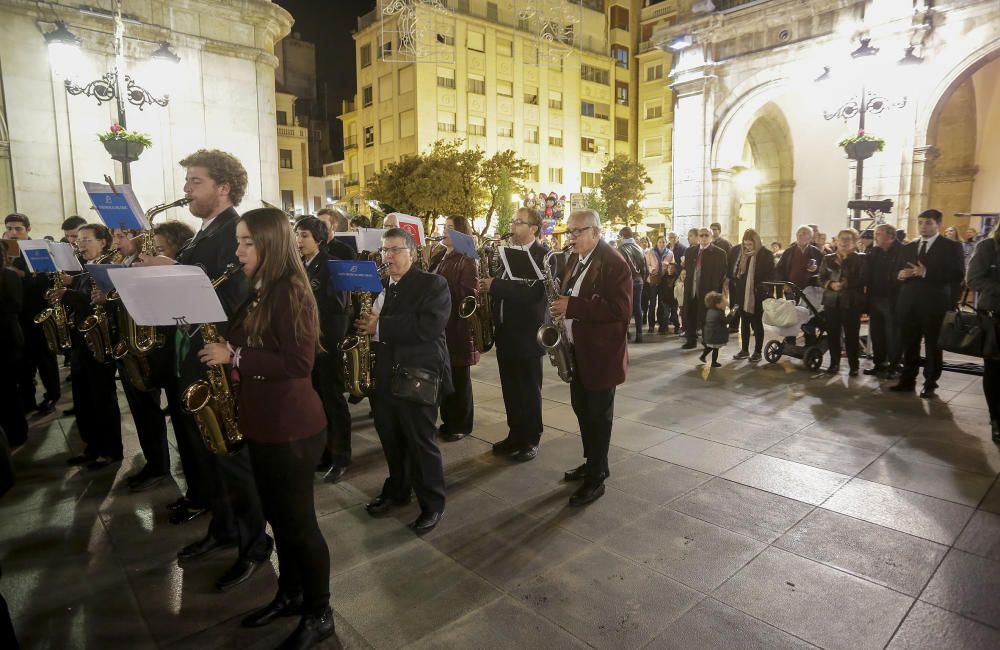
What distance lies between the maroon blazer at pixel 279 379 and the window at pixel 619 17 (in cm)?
5637

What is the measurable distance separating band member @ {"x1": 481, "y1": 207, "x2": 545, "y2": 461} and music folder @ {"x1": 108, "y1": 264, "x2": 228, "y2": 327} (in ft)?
8.72

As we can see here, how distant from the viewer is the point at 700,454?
5035mm

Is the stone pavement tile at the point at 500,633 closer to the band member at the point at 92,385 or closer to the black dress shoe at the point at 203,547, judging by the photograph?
the black dress shoe at the point at 203,547

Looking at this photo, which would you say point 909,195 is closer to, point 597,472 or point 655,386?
point 655,386

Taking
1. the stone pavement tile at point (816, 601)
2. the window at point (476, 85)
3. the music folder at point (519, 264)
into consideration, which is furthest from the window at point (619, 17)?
the stone pavement tile at point (816, 601)

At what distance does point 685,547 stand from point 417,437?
1789 millimetres

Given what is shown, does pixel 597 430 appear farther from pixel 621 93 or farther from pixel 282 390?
pixel 621 93

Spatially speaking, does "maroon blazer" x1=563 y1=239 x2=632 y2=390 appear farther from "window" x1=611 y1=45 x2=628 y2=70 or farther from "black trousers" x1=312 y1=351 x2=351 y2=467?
"window" x1=611 y1=45 x2=628 y2=70

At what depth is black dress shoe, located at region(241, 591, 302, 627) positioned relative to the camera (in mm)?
2863

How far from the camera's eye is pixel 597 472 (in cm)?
425

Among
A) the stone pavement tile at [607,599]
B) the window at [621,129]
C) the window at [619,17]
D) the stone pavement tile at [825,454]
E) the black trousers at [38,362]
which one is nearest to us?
the stone pavement tile at [607,599]

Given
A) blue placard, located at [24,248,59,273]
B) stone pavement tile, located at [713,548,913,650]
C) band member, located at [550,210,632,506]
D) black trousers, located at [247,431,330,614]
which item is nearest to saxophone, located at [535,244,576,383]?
band member, located at [550,210,632,506]

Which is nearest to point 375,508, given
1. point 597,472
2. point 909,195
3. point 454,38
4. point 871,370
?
point 597,472

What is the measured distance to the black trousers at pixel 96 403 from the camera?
499 cm
